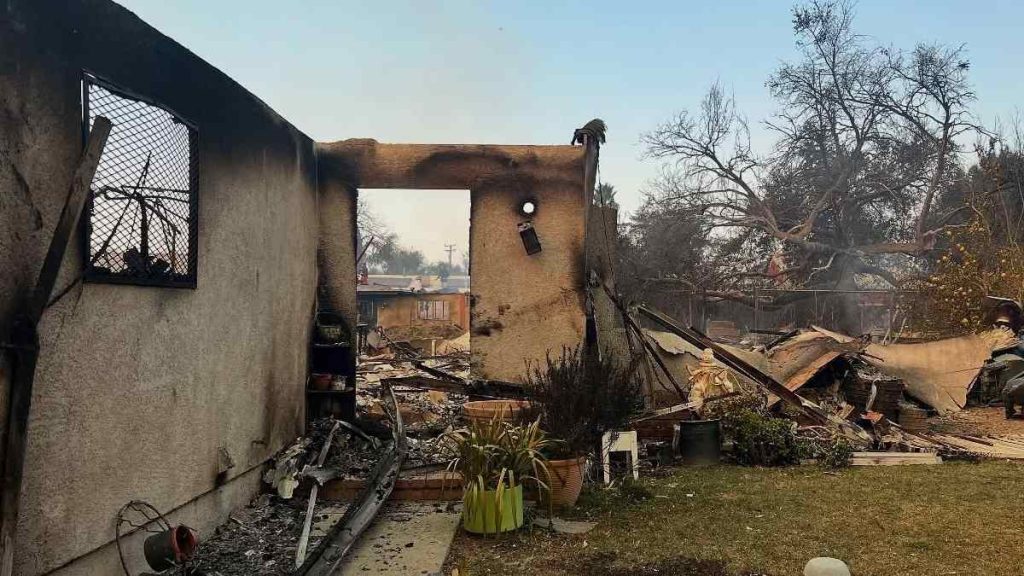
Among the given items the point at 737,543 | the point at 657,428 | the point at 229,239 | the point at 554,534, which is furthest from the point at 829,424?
the point at 229,239

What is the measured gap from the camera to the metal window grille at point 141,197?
350 cm

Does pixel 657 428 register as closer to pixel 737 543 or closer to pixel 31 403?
pixel 737 543

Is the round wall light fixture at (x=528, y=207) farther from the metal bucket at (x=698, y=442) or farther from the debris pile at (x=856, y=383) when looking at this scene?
the metal bucket at (x=698, y=442)

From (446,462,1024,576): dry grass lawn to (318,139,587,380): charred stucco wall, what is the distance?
2129 mm

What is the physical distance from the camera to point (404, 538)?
491 centimetres

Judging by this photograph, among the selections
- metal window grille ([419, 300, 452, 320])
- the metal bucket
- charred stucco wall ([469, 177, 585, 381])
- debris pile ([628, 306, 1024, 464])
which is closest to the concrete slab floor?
charred stucco wall ([469, 177, 585, 381])

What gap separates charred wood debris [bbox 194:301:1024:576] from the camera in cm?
478

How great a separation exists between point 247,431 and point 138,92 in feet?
8.92

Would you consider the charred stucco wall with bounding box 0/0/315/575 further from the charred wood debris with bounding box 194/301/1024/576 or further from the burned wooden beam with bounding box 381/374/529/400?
the burned wooden beam with bounding box 381/374/529/400

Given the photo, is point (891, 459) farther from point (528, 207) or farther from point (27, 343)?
point (27, 343)

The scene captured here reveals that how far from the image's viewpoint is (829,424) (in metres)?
7.80

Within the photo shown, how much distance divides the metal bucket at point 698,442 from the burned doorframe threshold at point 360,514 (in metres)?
2.91

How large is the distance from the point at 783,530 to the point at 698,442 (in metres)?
2.24

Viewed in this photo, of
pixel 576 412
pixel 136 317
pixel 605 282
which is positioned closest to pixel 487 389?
pixel 576 412
